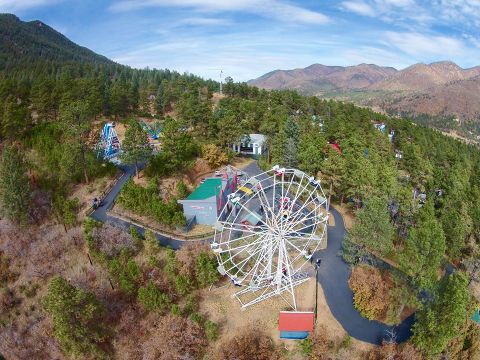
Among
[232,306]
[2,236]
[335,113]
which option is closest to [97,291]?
[232,306]

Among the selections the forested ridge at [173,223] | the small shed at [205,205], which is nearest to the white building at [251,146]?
the forested ridge at [173,223]

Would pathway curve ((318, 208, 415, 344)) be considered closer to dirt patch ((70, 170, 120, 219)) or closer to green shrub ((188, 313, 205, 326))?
green shrub ((188, 313, 205, 326))

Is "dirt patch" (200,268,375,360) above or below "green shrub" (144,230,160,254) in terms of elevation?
below

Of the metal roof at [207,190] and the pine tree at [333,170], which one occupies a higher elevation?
the pine tree at [333,170]

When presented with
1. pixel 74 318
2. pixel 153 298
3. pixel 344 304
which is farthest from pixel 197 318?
pixel 344 304

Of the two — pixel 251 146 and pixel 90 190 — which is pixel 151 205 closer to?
pixel 90 190

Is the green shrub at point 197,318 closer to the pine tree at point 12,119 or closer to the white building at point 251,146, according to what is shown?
the white building at point 251,146

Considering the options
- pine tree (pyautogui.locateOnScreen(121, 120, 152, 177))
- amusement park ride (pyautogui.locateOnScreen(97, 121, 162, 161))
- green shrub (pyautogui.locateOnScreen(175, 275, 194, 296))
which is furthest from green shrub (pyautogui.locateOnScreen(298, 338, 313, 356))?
amusement park ride (pyautogui.locateOnScreen(97, 121, 162, 161))
